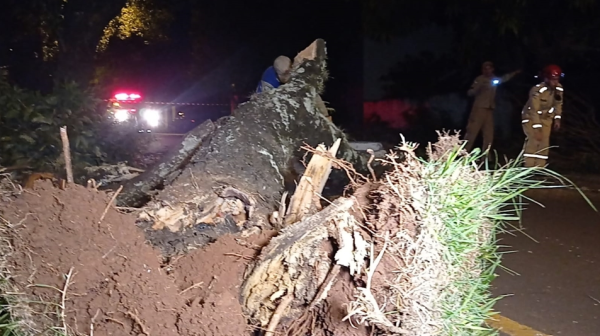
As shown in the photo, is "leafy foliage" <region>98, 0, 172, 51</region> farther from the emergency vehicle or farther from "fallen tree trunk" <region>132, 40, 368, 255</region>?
"fallen tree trunk" <region>132, 40, 368, 255</region>

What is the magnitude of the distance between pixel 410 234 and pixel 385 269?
0.18 m

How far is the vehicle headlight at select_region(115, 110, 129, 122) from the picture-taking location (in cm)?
1097

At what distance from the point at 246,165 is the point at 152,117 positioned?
995cm

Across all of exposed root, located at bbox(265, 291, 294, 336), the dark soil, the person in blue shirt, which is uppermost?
the person in blue shirt

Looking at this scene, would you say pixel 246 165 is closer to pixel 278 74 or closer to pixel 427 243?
pixel 427 243

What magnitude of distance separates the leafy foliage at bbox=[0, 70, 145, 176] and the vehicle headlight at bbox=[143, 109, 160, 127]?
10.1 feet

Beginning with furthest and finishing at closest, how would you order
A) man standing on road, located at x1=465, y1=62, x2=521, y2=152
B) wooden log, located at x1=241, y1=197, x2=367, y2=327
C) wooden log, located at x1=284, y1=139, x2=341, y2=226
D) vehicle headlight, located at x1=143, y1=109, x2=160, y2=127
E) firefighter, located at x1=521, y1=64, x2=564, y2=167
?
vehicle headlight, located at x1=143, y1=109, x2=160, y2=127
man standing on road, located at x1=465, y1=62, x2=521, y2=152
firefighter, located at x1=521, y1=64, x2=564, y2=167
wooden log, located at x1=284, y1=139, x2=341, y2=226
wooden log, located at x1=241, y1=197, x2=367, y2=327

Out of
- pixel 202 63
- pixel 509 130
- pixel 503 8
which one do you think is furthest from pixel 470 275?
pixel 202 63

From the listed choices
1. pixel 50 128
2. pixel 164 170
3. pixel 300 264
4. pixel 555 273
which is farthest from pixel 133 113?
pixel 300 264

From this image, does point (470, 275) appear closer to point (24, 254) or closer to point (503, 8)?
point (24, 254)

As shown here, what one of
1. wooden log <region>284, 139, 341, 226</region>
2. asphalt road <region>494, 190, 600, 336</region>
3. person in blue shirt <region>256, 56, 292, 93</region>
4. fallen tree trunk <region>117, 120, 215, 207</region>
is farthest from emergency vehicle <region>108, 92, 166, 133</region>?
wooden log <region>284, 139, 341, 226</region>

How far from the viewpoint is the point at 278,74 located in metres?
5.73

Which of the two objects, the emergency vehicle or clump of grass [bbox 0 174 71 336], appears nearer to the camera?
clump of grass [bbox 0 174 71 336]

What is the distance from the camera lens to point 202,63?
25891 millimetres
